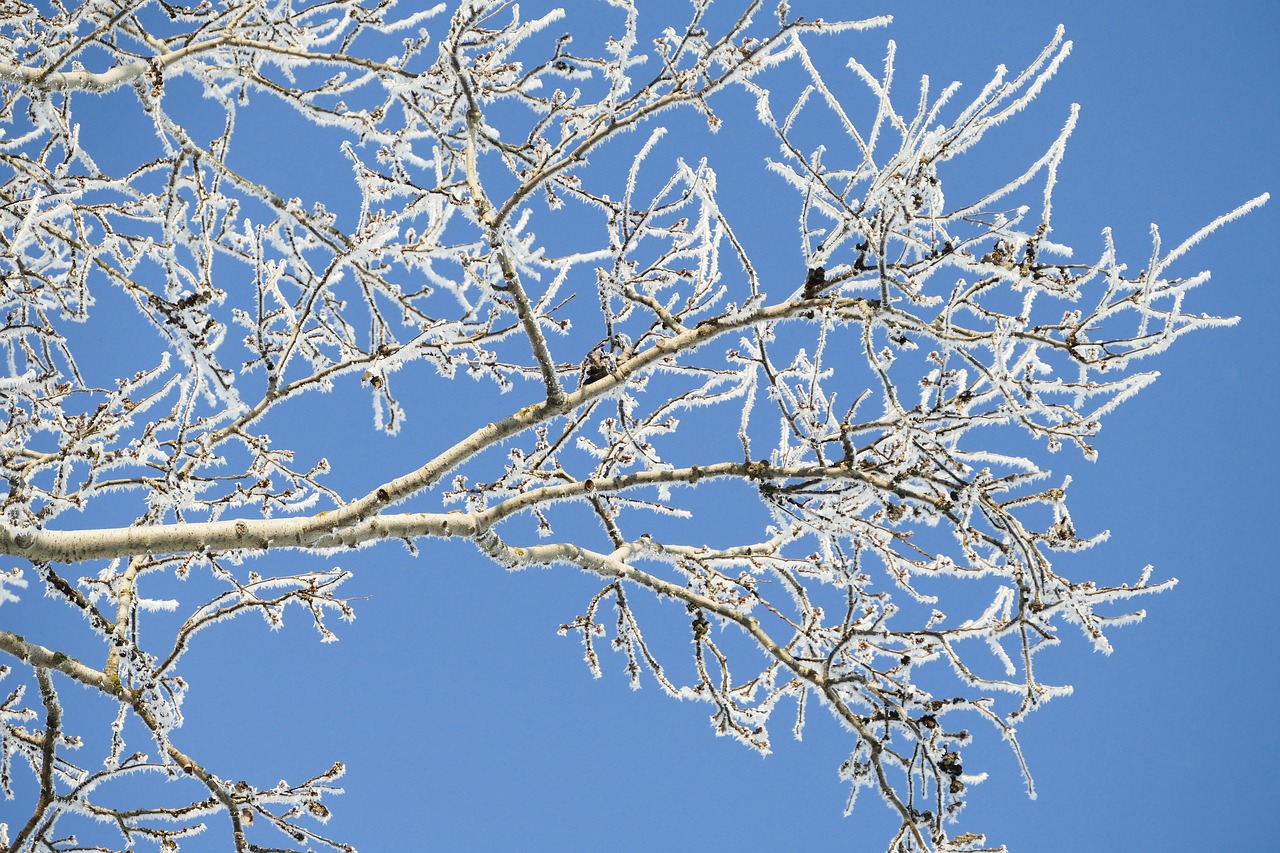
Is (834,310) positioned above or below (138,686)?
above

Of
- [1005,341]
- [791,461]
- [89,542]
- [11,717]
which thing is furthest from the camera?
[11,717]

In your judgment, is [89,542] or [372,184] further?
[372,184]

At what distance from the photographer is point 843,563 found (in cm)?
363

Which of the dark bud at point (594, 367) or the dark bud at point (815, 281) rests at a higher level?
the dark bud at point (815, 281)

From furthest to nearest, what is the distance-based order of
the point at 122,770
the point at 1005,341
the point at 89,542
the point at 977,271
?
the point at 122,770
the point at 89,542
the point at 977,271
the point at 1005,341

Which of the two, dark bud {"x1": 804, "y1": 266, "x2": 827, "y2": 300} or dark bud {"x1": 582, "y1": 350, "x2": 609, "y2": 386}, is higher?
dark bud {"x1": 804, "y1": 266, "x2": 827, "y2": 300}

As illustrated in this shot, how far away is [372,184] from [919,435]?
8.08ft

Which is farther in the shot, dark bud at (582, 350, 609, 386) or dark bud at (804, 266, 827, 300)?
dark bud at (582, 350, 609, 386)

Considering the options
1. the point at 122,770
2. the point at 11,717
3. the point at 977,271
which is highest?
the point at 977,271

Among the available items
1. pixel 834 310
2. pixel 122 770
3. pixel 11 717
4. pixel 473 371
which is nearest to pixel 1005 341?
pixel 834 310

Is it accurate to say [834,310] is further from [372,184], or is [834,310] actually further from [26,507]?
[26,507]

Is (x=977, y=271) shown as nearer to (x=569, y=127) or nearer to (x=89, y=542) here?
(x=569, y=127)

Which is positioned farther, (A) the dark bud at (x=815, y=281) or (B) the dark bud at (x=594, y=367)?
(B) the dark bud at (x=594, y=367)

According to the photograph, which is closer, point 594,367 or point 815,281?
point 815,281
